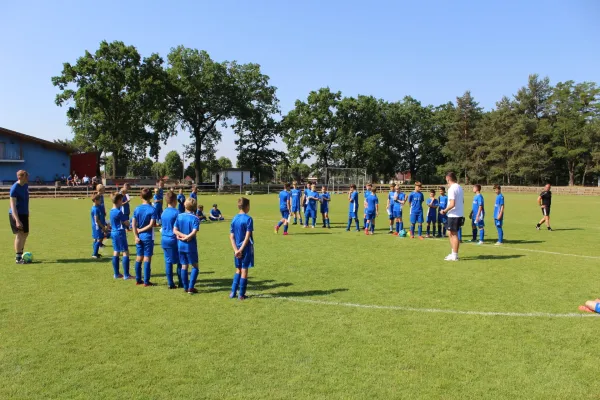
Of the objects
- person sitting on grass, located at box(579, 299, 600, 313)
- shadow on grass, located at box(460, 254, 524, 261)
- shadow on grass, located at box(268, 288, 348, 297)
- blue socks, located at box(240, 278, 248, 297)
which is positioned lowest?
shadow on grass, located at box(460, 254, 524, 261)

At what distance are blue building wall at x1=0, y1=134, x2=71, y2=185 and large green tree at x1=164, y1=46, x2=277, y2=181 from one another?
49.8 feet

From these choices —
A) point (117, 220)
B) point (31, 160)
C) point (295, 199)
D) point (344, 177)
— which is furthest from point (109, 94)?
point (117, 220)

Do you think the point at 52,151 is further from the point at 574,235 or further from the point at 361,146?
the point at 574,235

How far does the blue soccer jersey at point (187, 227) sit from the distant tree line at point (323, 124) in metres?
49.2

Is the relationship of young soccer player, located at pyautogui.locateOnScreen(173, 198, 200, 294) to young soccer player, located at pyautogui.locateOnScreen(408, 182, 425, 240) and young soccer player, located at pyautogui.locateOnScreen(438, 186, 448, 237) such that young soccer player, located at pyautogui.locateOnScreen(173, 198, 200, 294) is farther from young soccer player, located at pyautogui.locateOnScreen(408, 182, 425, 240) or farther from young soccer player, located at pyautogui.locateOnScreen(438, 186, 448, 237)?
young soccer player, located at pyautogui.locateOnScreen(438, 186, 448, 237)

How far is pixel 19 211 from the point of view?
10586 millimetres

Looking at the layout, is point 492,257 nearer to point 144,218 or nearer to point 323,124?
point 144,218

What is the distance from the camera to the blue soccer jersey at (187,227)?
7840 mm

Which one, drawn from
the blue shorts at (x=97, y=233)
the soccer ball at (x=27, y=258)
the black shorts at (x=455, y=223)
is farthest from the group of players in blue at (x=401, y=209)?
the soccer ball at (x=27, y=258)

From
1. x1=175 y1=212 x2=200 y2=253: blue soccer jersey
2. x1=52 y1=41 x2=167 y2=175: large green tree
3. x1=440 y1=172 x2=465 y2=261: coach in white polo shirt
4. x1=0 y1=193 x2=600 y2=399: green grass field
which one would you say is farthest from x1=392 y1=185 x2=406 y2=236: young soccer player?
x1=52 y1=41 x2=167 y2=175: large green tree

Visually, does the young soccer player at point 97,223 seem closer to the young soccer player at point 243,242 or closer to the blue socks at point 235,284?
the blue socks at point 235,284

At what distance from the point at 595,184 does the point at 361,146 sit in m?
43.8

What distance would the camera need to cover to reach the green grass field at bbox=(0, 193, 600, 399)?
4.52 metres

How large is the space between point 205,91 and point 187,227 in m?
57.1
